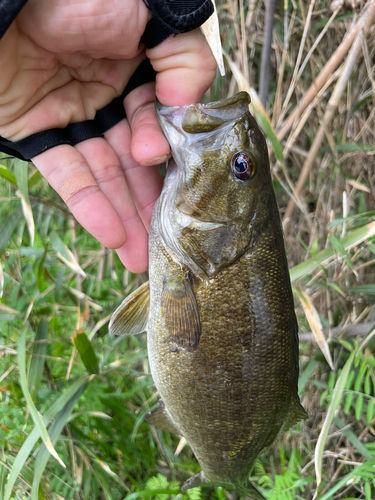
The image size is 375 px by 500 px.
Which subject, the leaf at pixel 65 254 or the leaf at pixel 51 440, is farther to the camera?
the leaf at pixel 65 254

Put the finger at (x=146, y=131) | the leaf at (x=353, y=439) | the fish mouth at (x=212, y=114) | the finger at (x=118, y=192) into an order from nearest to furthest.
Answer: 1. the fish mouth at (x=212, y=114)
2. the finger at (x=146, y=131)
3. the finger at (x=118, y=192)
4. the leaf at (x=353, y=439)

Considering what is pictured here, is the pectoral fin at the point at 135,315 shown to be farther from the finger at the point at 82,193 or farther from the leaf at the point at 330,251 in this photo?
the leaf at the point at 330,251

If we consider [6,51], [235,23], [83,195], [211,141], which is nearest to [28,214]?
[83,195]

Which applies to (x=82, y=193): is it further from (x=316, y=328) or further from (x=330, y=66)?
(x=330, y=66)

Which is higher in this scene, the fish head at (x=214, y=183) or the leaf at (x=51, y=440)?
the fish head at (x=214, y=183)

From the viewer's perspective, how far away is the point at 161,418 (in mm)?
1962

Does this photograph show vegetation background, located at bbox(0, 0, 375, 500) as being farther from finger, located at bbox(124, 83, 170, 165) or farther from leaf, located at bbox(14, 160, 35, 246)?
finger, located at bbox(124, 83, 170, 165)

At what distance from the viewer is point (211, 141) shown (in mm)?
1563

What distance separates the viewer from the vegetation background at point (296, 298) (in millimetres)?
2020

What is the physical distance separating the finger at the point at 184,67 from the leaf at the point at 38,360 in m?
1.38

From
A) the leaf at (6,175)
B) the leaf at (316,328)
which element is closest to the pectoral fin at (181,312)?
the leaf at (316,328)

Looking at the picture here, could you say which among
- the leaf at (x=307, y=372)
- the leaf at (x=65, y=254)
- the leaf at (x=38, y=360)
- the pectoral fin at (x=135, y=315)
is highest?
the leaf at (x=65, y=254)

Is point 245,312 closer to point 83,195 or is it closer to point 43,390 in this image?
point 83,195

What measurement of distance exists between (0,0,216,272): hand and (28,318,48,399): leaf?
643 millimetres
